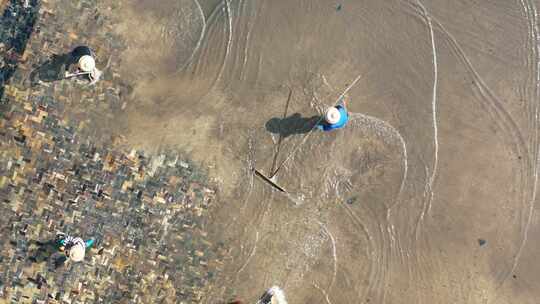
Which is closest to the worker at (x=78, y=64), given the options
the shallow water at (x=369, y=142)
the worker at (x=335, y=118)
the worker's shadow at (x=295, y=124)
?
the shallow water at (x=369, y=142)

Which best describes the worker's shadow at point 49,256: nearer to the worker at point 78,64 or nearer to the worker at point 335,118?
the worker at point 78,64

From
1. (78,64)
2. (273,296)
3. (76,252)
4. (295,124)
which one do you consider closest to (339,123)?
(295,124)

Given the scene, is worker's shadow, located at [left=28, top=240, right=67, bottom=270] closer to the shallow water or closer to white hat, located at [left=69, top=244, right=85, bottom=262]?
white hat, located at [left=69, top=244, right=85, bottom=262]

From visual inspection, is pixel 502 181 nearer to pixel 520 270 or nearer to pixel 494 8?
pixel 520 270

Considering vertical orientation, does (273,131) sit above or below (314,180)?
above

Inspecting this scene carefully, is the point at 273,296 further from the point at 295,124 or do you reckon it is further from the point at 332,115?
the point at 332,115

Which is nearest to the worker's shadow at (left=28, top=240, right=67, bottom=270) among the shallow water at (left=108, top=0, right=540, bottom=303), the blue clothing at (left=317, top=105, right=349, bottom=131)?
the shallow water at (left=108, top=0, right=540, bottom=303)

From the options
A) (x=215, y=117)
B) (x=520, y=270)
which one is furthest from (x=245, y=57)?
(x=520, y=270)
